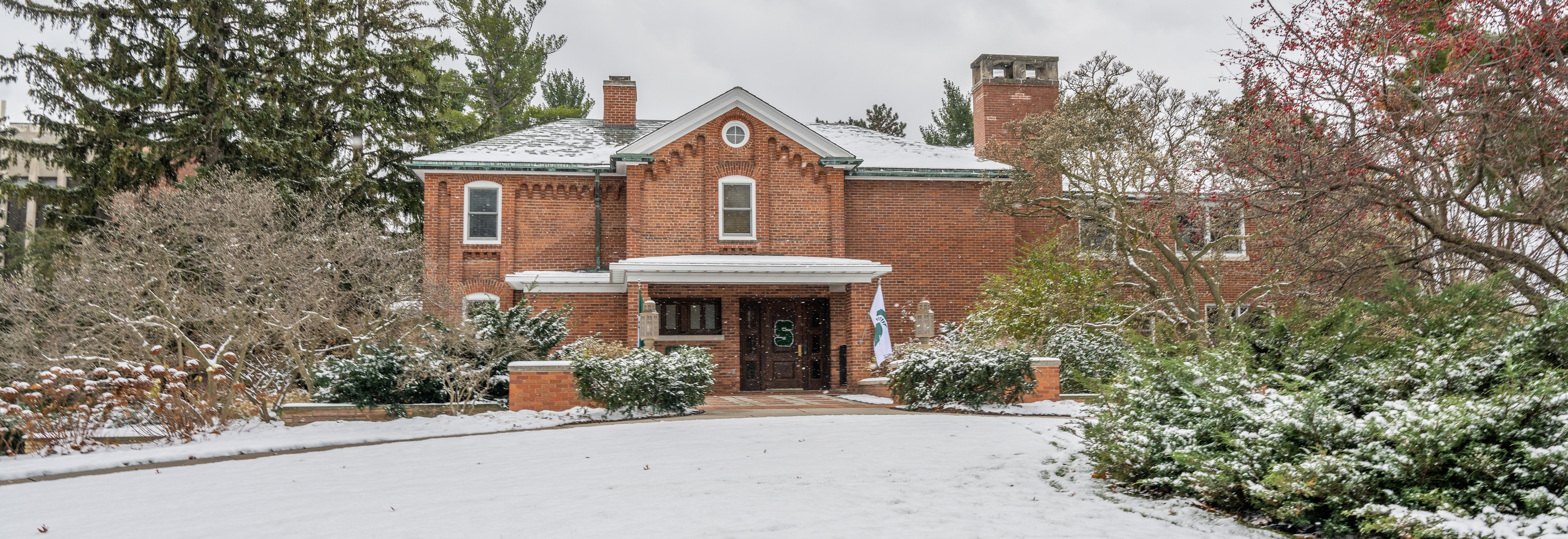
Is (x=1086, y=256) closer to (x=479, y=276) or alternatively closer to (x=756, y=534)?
(x=479, y=276)

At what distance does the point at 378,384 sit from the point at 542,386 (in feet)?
6.86

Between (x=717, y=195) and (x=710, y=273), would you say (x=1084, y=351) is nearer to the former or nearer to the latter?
(x=710, y=273)

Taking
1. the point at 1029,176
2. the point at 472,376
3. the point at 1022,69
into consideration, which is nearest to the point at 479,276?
the point at 472,376

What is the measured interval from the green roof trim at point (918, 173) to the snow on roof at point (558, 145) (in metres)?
4.58

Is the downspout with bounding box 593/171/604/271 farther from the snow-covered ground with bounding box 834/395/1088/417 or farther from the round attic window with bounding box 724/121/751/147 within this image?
the snow-covered ground with bounding box 834/395/1088/417

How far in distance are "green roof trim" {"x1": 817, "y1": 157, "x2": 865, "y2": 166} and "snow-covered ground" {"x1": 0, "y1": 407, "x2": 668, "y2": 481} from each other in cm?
836

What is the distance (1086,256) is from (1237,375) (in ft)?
40.5

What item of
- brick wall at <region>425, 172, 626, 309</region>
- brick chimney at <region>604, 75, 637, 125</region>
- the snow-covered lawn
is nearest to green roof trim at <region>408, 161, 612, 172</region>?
brick wall at <region>425, 172, 626, 309</region>

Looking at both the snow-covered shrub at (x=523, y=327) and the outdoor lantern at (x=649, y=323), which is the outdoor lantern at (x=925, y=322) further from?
the snow-covered shrub at (x=523, y=327)

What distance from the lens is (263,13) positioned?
23.4 meters

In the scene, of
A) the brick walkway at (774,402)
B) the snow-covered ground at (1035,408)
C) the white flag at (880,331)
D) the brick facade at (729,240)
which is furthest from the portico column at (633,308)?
the snow-covered ground at (1035,408)

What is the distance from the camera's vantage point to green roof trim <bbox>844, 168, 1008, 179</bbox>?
2027 centimetres

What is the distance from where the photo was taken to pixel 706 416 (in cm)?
1287

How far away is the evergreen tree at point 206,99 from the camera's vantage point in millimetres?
21531
